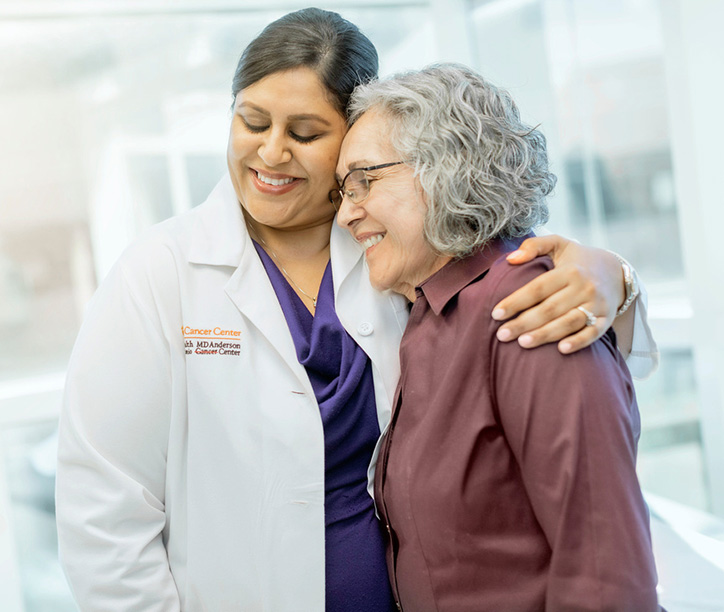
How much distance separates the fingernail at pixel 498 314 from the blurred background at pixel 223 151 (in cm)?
160

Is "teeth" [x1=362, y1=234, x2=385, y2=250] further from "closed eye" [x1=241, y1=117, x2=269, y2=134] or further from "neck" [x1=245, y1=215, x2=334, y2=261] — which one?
"closed eye" [x1=241, y1=117, x2=269, y2=134]

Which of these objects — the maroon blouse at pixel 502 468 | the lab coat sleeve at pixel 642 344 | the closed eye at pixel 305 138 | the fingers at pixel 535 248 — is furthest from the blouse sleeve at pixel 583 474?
the closed eye at pixel 305 138

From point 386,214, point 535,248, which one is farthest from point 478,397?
point 386,214

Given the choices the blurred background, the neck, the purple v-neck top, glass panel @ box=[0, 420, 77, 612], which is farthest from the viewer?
glass panel @ box=[0, 420, 77, 612]

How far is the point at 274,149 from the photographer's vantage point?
1450 mm

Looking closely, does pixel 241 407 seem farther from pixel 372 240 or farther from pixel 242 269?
pixel 372 240

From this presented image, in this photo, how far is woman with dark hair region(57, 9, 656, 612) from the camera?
4.48 ft

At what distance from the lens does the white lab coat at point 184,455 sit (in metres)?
1.36

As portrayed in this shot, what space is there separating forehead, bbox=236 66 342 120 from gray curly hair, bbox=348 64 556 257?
144mm

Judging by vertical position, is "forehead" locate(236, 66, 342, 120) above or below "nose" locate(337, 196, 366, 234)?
above

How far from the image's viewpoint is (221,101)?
10.3ft

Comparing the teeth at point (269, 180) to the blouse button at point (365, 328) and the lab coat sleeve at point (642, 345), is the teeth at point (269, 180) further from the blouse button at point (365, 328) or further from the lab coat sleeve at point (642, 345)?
the lab coat sleeve at point (642, 345)

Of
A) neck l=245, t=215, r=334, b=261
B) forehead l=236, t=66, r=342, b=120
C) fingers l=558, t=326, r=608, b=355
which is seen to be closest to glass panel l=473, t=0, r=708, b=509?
neck l=245, t=215, r=334, b=261

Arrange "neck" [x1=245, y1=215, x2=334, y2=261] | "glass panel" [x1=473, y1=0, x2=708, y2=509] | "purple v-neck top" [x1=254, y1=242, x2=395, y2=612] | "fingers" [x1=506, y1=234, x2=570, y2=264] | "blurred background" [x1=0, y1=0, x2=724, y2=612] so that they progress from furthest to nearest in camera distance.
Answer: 1. "glass panel" [x1=473, y1=0, x2=708, y2=509]
2. "blurred background" [x1=0, y1=0, x2=724, y2=612]
3. "neck" [x1=245, y1=215, x2=334, y2=261]
4. "purple v-neck top" [x1=254, y1=242, x2=395, y2=612]
5. "fingers" [x1=506, y1=234, x2=570, y2=264]
